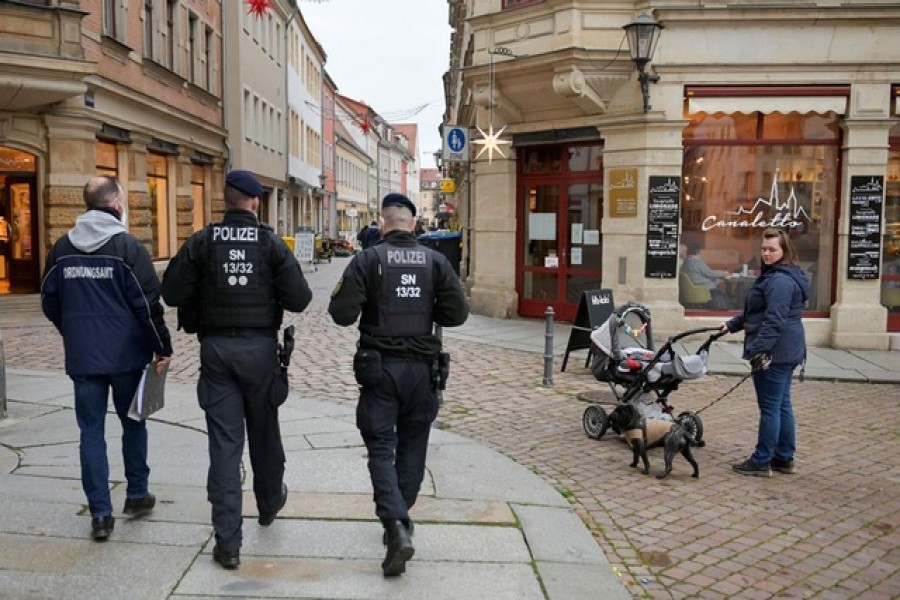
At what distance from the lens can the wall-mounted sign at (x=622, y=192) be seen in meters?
12.9

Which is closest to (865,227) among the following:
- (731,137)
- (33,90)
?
(731,137)

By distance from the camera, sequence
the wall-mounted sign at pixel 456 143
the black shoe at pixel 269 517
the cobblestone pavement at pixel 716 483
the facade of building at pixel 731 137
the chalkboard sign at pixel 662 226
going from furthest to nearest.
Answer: the wall-mounted sign at pixel 456 143
the chalkboard sign at pixel 662 226
the facade of building at pixel 731 137
the black shoe at pixel 269 517
the cobblestone pavement at pixel 716 483

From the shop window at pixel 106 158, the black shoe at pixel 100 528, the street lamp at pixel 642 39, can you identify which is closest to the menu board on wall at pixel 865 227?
the street lamp at pixel 642 39

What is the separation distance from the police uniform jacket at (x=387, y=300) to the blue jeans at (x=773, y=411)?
9.87ft

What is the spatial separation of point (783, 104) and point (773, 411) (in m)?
7.57

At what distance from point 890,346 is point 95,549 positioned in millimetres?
11638

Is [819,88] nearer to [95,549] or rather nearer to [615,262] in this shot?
[615,262]

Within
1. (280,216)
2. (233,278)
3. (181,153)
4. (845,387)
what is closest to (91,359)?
(233,278)

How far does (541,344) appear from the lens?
41.0 ft

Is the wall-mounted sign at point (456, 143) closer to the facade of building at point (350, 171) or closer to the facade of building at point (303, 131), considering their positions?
the facade of building at point (303, 131)

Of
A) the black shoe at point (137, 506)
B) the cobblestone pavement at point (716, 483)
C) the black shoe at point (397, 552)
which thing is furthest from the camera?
the black shoe at point (137, 506)

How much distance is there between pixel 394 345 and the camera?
4.34 m

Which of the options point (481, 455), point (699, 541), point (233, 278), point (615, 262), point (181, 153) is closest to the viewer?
point (233, 278)

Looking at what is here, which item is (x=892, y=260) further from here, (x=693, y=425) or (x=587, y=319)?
(x=693, y=425)
